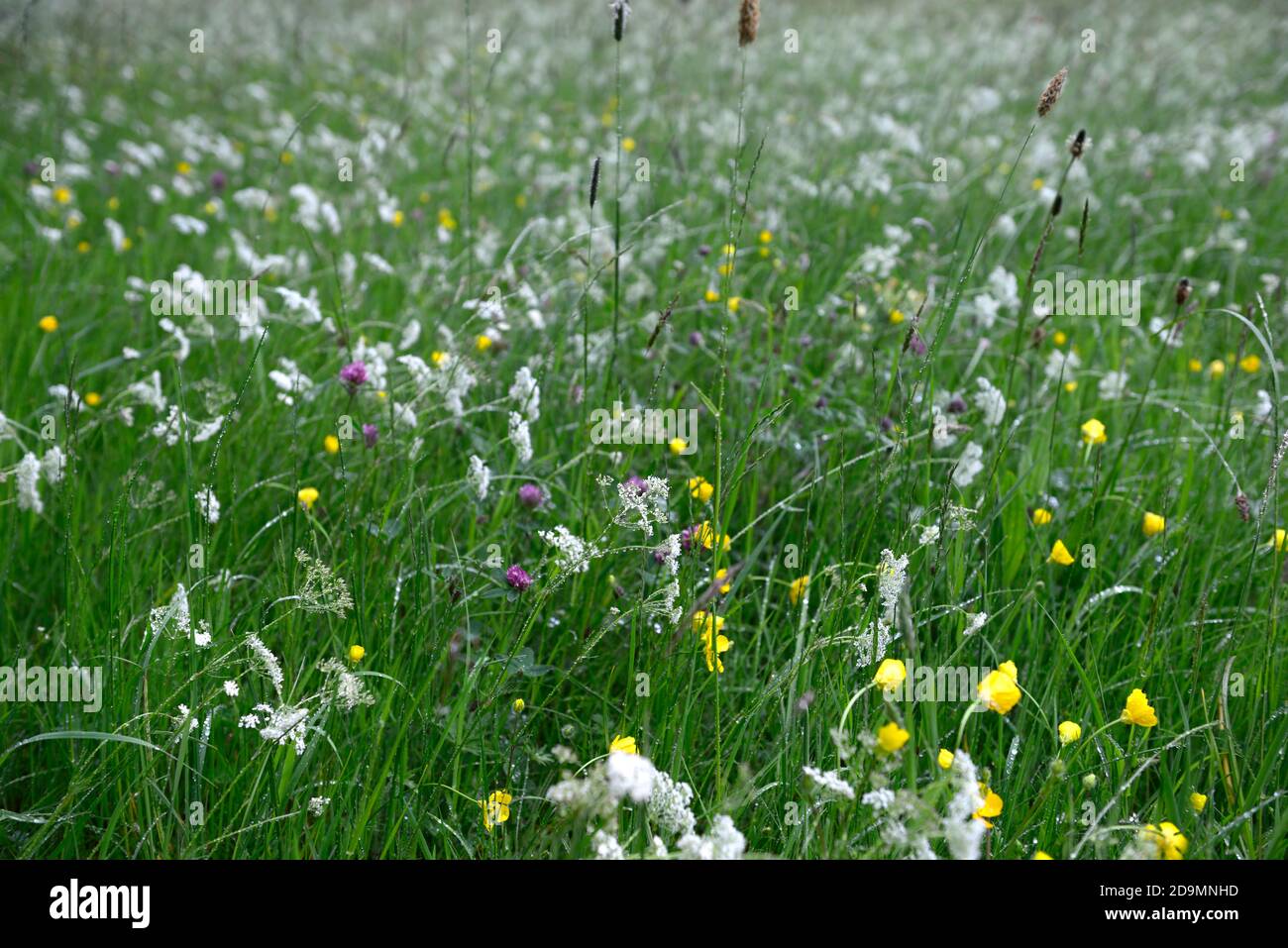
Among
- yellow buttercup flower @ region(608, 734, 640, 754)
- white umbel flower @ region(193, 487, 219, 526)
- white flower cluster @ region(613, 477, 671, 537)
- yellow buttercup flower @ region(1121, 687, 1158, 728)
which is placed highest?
white flower cluster @ region(613, 477, 671, 537)

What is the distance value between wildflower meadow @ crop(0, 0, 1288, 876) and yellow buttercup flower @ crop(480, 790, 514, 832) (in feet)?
0.05

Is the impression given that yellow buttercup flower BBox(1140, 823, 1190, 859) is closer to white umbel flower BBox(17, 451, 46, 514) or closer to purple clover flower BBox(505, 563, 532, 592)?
purple clover flower BBox(505, 563, 532, 592)

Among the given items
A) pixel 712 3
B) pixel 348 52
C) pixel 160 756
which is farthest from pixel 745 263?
pixel 348 52

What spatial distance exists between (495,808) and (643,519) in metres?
0.48

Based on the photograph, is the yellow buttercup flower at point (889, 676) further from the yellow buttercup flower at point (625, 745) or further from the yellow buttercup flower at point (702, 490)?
the yellow buttercup flower at point (702, 490)

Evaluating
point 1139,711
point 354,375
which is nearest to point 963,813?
point 1139,711

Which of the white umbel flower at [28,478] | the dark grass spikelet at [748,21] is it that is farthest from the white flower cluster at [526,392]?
the white umbel flower at [28,478]

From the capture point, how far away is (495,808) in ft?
5.28

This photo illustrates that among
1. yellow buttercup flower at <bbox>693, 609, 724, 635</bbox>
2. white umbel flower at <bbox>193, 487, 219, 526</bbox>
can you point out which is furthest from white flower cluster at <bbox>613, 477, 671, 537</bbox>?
white umbel flower at <bbox>193, 487, 219, 526</bbox>

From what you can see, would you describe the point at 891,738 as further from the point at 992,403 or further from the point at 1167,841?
the point at 992,403

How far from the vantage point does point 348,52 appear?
9.09 meters

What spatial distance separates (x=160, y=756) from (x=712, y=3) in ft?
27.2

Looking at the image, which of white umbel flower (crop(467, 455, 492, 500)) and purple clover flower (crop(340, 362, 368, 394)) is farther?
purple clover flower (crop(340, 362, 368, 394))

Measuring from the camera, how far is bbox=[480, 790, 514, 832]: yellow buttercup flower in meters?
1.60
